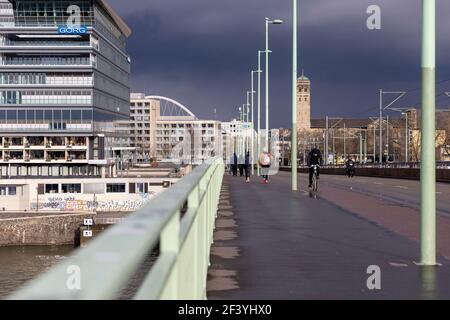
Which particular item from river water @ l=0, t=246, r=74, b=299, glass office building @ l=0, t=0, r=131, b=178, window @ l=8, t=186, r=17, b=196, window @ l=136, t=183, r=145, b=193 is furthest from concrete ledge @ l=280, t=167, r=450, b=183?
glass office building @ l=0, t=0, r=131, b=178

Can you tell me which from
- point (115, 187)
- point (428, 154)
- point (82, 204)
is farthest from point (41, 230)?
point (428, 154)

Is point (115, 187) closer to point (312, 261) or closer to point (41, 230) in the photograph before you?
point (41, 230)

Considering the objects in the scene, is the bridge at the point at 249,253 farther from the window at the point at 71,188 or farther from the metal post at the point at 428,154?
the window at the point at 71,188

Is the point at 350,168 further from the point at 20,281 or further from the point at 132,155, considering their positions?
the point at 132,155

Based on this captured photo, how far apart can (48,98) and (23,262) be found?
145 ft

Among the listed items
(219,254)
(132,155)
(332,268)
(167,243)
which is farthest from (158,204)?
(132,155)

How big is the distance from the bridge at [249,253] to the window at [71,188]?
261ft

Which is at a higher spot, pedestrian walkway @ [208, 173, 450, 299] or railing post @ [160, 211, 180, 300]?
railing post @ [160, 211, 180, 300]

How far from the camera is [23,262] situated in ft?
192

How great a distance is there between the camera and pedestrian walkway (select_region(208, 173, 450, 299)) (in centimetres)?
689

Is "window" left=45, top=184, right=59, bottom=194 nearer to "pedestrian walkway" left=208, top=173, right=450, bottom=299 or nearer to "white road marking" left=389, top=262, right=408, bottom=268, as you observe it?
"pedestrian walkway" left=208, top=173, right=450, bottom=299

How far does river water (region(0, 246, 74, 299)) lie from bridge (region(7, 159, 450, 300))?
27.1 meters

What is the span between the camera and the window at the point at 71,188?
97375 mm
